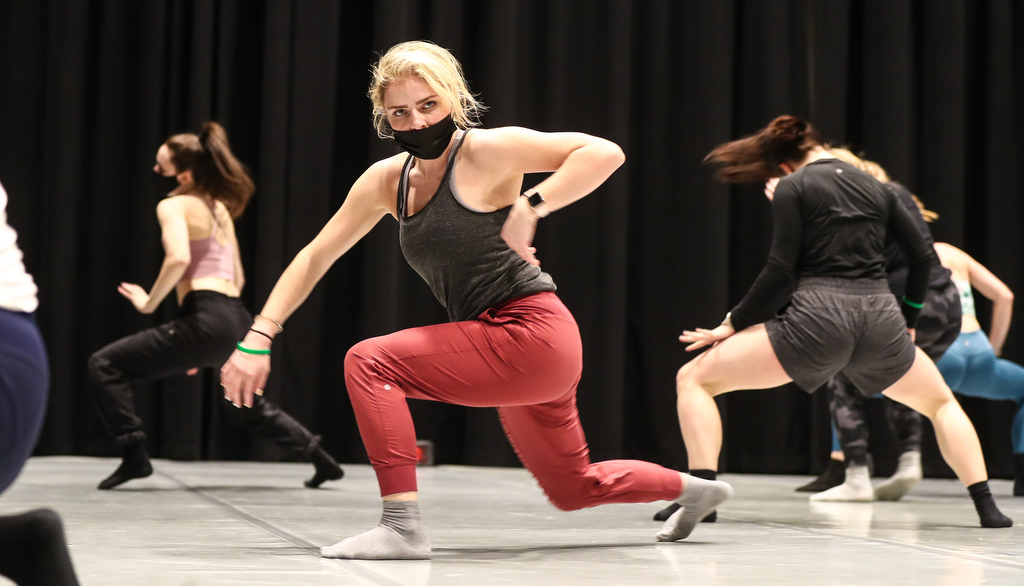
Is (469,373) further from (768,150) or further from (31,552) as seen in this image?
(768,150)

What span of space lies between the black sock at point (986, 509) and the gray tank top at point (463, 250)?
162 cm

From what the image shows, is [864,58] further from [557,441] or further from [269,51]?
[557,441]

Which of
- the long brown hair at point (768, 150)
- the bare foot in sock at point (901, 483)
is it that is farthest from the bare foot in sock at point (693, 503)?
the bare foot in sock at point (901, 483)

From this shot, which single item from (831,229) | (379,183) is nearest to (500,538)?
(379,183)

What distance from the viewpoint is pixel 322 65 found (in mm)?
5867

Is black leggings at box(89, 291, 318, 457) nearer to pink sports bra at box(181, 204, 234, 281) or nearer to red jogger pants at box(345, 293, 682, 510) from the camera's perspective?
pink sports bra at box(181, 204, 234, 281)

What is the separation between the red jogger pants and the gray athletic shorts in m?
0.95

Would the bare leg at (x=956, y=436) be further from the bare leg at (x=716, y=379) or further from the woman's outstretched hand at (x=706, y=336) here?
the woman's outstretched hand at (x=706, y=336)

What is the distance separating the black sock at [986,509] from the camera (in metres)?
3.11

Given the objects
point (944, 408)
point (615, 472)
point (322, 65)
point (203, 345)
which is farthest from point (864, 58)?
point (615, 472)

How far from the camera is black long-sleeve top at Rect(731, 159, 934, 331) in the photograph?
313cm

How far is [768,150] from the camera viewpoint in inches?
136

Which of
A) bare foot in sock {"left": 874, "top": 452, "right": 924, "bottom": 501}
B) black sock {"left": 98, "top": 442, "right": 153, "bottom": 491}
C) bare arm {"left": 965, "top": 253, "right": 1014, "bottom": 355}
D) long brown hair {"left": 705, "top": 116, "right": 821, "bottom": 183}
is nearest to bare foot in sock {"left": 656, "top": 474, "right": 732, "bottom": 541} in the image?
long brown hair {"left": 705, "top": 116, "right": 821, "bottom": 183}

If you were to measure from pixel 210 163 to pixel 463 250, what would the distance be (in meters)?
2.27
